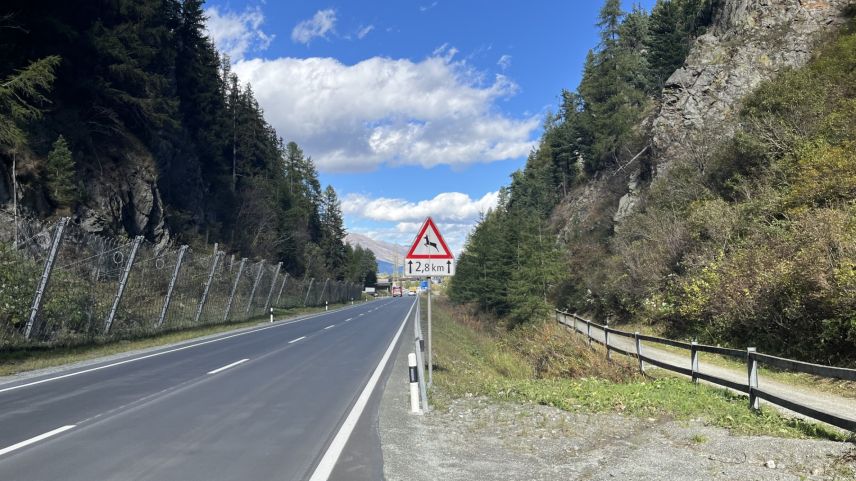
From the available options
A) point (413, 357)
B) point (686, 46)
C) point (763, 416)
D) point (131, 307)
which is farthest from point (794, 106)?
point (686, 46)

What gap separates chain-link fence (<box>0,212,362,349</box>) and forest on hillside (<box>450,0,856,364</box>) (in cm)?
1834

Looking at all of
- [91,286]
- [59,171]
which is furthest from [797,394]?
[59,171]

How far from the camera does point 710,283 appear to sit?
678 inches

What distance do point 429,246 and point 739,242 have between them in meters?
13.2

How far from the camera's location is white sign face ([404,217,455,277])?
32.3ft

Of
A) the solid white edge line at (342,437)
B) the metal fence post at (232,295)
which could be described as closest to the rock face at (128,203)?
the metal fence post at (232,295)

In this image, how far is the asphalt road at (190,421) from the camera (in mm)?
5504

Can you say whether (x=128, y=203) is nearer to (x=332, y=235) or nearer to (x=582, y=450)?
(x=582, y=450)

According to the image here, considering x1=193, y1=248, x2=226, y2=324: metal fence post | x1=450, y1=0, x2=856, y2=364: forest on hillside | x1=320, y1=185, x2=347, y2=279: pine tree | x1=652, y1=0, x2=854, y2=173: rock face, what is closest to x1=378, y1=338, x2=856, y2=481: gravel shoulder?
x1=450, y1=0, x2=856, y2=364: forest on hillside

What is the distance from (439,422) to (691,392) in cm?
466

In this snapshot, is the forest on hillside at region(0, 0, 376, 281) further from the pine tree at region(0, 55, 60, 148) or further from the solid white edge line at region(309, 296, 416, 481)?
the solid white edge line at region(309, 296, 416, 481)

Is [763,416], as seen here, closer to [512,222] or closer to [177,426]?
[177,426]

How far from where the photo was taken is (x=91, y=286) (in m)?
18.4

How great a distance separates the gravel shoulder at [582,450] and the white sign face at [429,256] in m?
2.63
